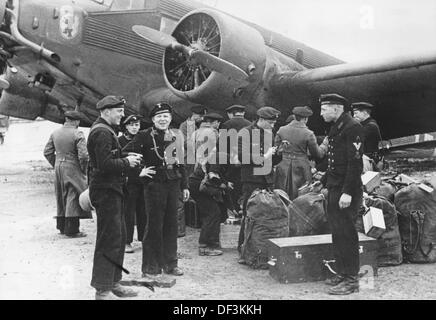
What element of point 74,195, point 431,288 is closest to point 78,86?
point 74,195

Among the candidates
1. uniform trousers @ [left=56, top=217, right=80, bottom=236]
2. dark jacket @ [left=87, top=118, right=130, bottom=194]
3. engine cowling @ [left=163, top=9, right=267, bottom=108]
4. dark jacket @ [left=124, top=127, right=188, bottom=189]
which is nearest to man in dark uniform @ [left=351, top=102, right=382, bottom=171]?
engine cowling @ [left=163, top=9, right=267, bottom=108]

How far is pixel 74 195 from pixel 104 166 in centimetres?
298

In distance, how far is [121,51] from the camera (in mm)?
9047

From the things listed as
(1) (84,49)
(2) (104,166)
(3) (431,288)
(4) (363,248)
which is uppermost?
(1) (84,49)

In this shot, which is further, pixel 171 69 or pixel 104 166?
pixel 171 69

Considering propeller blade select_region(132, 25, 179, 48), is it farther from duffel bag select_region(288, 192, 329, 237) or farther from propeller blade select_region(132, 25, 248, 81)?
duffel bag select_region(288, 192, 329, 237)

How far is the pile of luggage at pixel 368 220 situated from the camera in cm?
529

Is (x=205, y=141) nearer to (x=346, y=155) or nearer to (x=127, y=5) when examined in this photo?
(x=346, y=155)

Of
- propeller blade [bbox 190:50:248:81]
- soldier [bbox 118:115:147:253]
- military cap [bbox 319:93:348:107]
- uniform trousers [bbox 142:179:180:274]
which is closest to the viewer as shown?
military cap [bbox 319:93:348:107]

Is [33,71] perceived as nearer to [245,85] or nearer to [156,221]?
[245,85]

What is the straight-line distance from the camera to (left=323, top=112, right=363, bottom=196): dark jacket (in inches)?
171

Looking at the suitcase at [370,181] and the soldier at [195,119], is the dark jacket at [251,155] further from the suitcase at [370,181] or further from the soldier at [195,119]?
the soldier at [195,119]

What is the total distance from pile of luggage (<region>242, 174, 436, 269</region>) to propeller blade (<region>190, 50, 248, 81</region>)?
2420 mm

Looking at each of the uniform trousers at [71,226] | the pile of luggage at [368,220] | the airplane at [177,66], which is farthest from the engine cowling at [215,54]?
the pile of luggage at [368,220]
